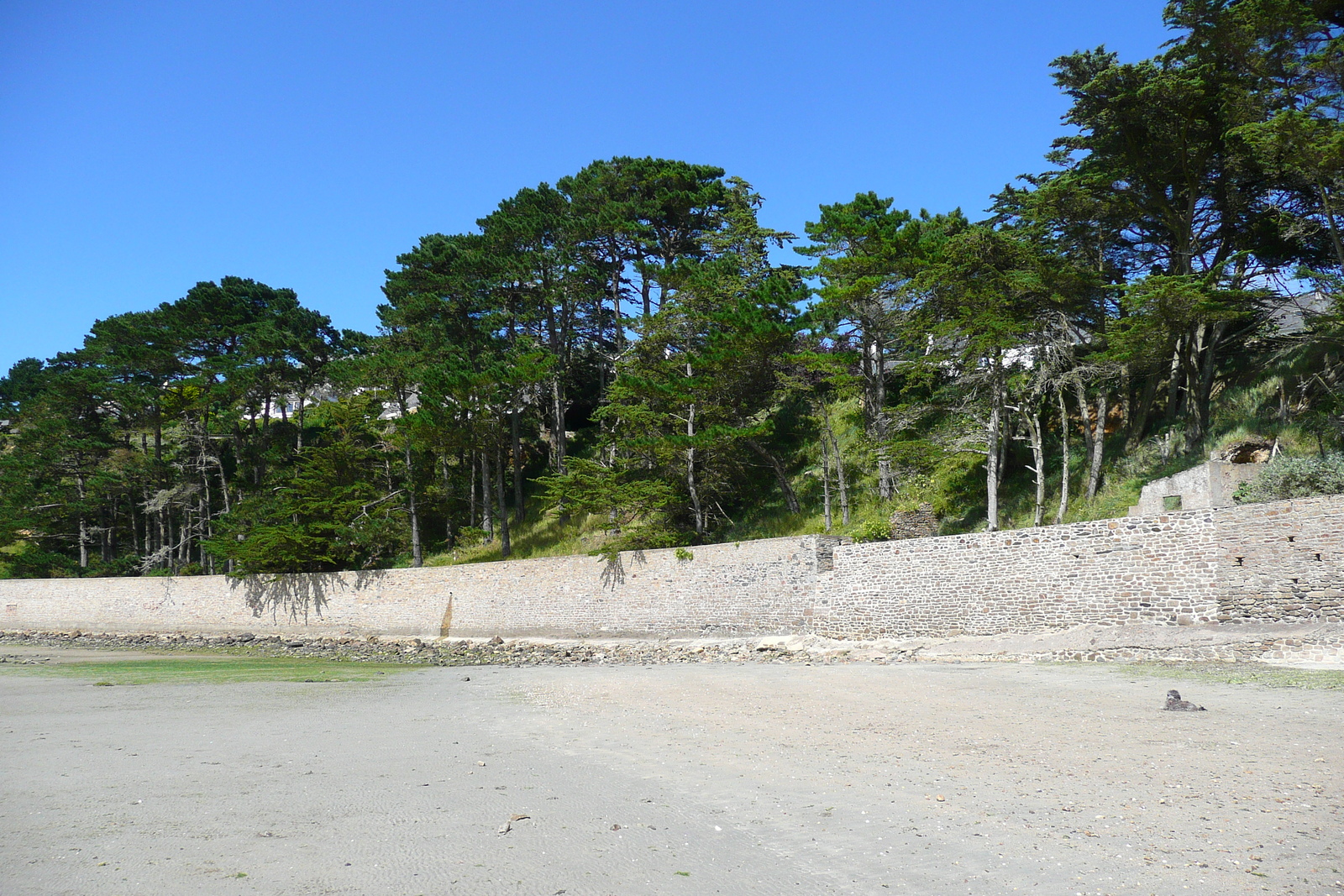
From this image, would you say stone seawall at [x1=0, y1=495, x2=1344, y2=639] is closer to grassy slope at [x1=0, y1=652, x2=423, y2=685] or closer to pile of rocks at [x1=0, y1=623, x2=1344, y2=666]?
pile of rocks at [x1=0, y1=623, x2=1344, y2=666]

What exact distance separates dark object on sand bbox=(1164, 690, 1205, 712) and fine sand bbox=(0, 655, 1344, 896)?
0.12 m

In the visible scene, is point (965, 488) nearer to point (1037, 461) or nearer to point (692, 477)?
point (1037, 461)

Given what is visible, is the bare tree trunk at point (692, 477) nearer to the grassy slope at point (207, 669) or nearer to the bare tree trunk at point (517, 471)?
the grassy slope at point (207, 669)

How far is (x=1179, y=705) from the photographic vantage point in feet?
23.8

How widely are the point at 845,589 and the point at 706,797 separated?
11248mm

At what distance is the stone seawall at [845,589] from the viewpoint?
34.8ft

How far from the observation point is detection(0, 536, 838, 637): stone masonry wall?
17305mm

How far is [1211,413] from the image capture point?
17.3m

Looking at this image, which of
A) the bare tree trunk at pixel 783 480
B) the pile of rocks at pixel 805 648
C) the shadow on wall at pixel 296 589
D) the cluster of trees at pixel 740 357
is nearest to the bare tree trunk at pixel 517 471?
the cluster of trees at pixel 740 357

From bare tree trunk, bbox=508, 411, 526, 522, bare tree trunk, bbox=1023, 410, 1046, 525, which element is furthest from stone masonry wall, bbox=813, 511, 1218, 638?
bare tree trunk, bbox=508, 411, 526, 522

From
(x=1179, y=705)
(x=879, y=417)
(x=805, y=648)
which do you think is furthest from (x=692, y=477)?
(x=1179, y=705)

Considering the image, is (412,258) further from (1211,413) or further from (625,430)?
(1211,413)

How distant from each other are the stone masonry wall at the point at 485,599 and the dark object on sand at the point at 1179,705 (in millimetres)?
9207

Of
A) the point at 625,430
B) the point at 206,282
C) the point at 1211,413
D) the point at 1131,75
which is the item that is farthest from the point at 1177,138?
the point at 206,282
